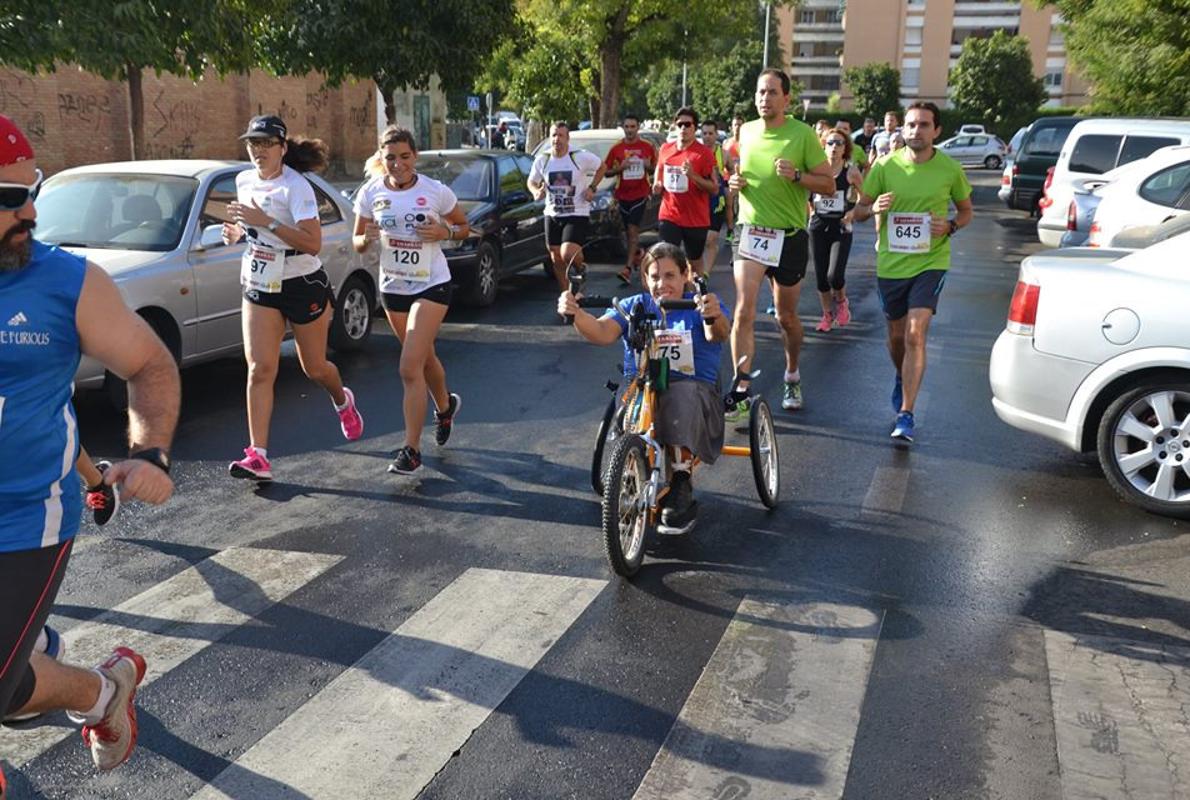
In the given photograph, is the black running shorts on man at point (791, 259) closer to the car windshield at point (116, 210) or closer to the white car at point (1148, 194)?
the car windshield at point (116, 210)

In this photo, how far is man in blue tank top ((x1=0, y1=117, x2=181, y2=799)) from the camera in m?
2.70

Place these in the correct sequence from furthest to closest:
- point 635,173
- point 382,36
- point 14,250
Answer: point 382,36, point 635,173, point 14,250

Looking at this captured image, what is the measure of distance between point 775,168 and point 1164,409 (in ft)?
9.25

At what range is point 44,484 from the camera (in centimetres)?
280

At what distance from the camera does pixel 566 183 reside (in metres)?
12.3

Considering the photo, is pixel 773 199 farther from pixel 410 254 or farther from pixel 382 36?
pixel 382 36

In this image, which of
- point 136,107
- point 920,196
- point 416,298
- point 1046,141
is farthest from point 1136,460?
point 1046,141

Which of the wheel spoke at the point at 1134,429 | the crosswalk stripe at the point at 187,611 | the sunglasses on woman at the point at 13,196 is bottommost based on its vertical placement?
the crosswalk stripe at the point at 187,611

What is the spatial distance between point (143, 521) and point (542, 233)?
29.4 ft

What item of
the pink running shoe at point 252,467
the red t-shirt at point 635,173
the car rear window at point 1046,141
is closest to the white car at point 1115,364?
the pink running shoe at point 252,467

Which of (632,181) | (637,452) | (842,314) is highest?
(632,181)

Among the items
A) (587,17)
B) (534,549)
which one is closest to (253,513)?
(534,549)

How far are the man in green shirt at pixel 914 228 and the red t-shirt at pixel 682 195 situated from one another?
3.54 meters

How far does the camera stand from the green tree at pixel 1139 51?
77.7ft
